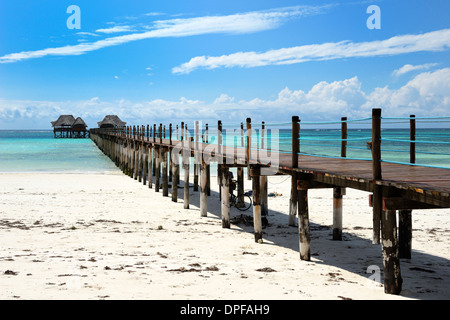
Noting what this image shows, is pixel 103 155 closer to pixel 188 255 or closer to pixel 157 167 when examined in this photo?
pixel 157 167

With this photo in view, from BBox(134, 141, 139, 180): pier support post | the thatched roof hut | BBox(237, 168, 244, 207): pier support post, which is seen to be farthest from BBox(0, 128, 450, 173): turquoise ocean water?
the thatched roof hut

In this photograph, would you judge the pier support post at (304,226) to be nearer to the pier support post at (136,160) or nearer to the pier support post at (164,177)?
the pier support post at (164,177)

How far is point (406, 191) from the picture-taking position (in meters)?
6.70

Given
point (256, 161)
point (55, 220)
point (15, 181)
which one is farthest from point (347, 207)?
point (15, 181)

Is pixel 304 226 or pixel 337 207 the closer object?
pixel 304 226

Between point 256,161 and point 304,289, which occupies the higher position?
point 256,161

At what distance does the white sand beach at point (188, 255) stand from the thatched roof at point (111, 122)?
7431cm

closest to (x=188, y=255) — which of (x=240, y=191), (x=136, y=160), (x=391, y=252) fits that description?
(x=391, y=252)

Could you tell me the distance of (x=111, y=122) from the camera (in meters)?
89.5

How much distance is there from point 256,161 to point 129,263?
12.0 ft

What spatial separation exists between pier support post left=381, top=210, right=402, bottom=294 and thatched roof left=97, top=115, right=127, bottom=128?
84892 mm

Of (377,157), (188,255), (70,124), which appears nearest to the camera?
(377,157)

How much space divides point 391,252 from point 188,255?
4.13m
